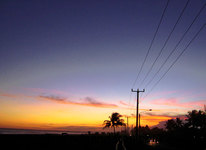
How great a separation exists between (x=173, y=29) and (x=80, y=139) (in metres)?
A: 21.8

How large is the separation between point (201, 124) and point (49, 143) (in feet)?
228

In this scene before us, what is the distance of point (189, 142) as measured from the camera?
26.7 m

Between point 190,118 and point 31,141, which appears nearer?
point 31,141

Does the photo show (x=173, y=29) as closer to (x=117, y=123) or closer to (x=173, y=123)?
(x=117, y=123)

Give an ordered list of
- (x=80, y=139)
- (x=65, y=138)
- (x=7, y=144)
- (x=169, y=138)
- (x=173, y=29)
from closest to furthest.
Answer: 1. (x=173, y=29)
2. (x=7, y=144)
3. (x=65, y=138)
4. (x=80, y=139)
5. (x=169, y=138)

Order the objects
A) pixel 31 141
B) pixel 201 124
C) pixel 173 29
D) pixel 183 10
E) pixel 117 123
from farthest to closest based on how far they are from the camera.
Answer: pixel 117 123 → pixel 201 124 → pixel 31 141 → pixel 173 29 → pixel 183 10

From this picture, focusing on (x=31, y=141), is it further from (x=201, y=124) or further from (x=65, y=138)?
(x=201, y=124)

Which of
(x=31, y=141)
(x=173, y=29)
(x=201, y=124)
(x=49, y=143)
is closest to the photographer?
(x=173, y=29)

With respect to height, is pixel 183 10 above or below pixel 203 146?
above

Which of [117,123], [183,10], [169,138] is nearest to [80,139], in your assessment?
[169,138]

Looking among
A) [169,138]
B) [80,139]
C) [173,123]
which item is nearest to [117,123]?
[169,138]

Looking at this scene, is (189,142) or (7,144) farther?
(189,142)

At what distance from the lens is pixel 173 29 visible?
1352cm

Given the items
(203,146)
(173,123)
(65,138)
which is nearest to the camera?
(203,146)
